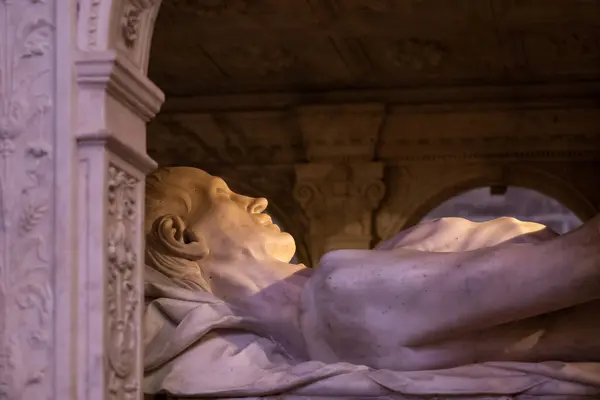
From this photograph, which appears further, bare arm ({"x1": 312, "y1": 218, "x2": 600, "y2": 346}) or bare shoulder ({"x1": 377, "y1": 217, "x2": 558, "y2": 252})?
bare shoulder ({"x1": 377, "y1": 217, "x2": 558, "y2": 252})

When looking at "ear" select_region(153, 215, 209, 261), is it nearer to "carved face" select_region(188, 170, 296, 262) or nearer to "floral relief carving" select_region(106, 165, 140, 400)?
"carved face" select_region(188, 170, 296, 262)

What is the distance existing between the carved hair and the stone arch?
10.8ft

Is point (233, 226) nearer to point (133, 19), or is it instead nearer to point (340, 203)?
point (133, 19)

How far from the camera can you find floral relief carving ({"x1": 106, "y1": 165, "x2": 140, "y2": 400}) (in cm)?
268

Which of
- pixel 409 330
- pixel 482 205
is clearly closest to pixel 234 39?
pixel 409 330

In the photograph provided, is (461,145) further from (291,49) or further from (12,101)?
(12,101)

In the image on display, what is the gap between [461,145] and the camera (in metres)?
6.76

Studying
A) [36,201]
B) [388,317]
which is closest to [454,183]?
[388,317]

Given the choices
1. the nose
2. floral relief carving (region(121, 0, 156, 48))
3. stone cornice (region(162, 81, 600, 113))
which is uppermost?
stone cornice (region(162, 81, 600, 113))

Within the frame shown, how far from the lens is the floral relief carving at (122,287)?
268cm

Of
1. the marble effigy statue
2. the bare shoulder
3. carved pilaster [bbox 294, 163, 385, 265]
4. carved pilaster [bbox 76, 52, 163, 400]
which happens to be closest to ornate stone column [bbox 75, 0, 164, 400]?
carved pilaster [bbox 76, 52, 163, 400]

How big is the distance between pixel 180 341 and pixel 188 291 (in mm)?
228

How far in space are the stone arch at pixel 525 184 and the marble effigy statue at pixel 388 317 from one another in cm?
345

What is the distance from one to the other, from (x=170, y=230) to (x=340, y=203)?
10.6 ft
